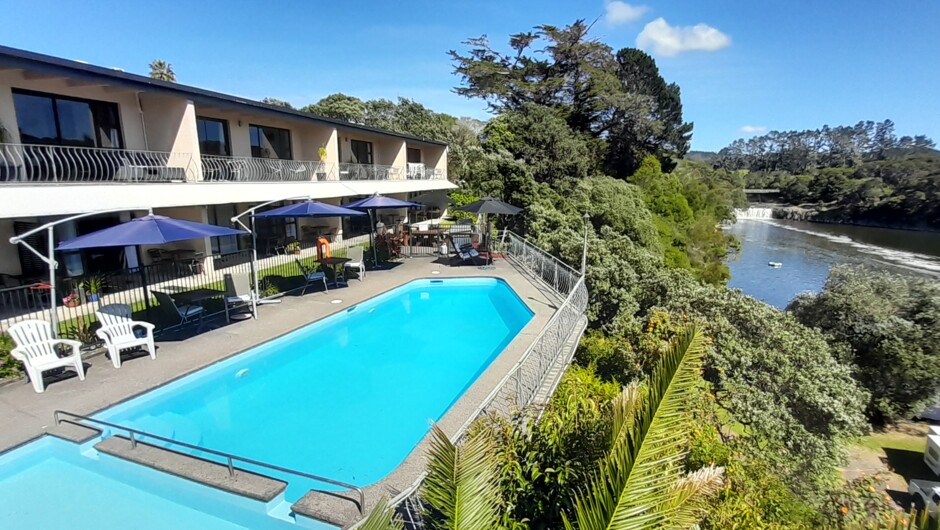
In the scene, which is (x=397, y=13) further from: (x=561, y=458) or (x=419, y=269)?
(x=561, y=458)

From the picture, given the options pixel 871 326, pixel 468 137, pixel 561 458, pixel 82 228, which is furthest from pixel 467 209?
pixel 468 137

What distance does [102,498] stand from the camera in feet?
16.9

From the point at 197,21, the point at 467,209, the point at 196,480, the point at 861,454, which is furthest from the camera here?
the point at 197,21

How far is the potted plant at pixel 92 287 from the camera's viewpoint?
A: 1177cm

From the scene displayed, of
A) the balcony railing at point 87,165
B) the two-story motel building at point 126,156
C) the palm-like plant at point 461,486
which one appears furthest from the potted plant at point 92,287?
the palm-like plant at point 461,486

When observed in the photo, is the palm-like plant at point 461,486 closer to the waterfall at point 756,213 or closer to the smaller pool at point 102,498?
the smaller pool at point 102,498

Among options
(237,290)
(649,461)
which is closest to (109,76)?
(237,290)

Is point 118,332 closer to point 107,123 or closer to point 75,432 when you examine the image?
point 75,432

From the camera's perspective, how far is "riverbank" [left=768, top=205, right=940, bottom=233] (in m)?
63.6

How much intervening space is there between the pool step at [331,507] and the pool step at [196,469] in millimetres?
527

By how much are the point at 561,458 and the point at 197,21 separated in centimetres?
2323

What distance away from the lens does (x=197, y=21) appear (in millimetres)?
19188

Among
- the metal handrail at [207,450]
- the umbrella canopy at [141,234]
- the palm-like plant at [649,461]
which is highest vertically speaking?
the umbrella canopy at [141,234]

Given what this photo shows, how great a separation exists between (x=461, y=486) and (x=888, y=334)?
17810mm
